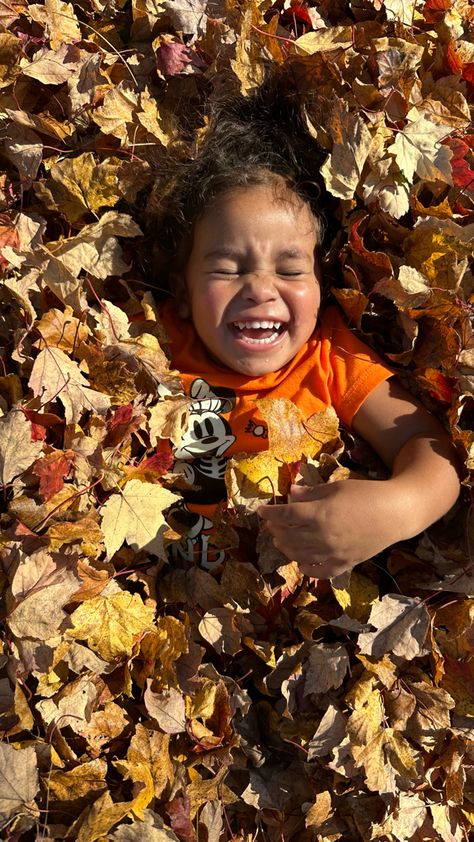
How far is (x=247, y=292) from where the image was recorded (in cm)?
214

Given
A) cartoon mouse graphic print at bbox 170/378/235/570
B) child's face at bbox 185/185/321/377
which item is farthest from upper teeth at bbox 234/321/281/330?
cartoon mouse graphic print at bbox 170/378/235/570

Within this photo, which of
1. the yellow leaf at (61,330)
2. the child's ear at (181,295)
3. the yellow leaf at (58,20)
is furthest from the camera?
the child's ear at (181,295)

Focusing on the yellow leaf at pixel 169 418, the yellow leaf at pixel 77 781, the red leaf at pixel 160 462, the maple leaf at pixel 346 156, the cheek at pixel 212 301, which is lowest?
the yellow leaf at pixel 77 781

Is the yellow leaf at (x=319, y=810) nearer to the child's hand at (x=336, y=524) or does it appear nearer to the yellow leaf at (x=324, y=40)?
the child's hand at (x=336, y=524)

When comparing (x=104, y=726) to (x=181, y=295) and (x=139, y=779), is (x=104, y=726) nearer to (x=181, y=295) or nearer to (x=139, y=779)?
(x=139, y=779)

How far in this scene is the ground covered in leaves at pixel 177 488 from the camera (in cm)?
180

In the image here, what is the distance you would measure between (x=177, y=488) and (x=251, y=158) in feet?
3.23

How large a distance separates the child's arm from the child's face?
0.45m

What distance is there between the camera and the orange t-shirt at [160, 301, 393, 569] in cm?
221

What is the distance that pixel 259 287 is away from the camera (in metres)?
2.13

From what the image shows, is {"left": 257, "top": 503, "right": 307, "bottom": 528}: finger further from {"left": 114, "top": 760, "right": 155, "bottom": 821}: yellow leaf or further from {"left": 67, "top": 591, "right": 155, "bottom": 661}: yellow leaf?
{"left": 114, "top": 760, "right": 155, "bottom": 821}: yellow leaf

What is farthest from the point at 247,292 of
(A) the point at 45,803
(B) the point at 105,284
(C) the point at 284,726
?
(A) the point at 45,803

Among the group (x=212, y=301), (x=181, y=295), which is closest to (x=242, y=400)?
(x=212, y=301)

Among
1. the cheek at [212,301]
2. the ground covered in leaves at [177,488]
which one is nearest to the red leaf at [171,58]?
the ground covered in leaves at [177,488]
